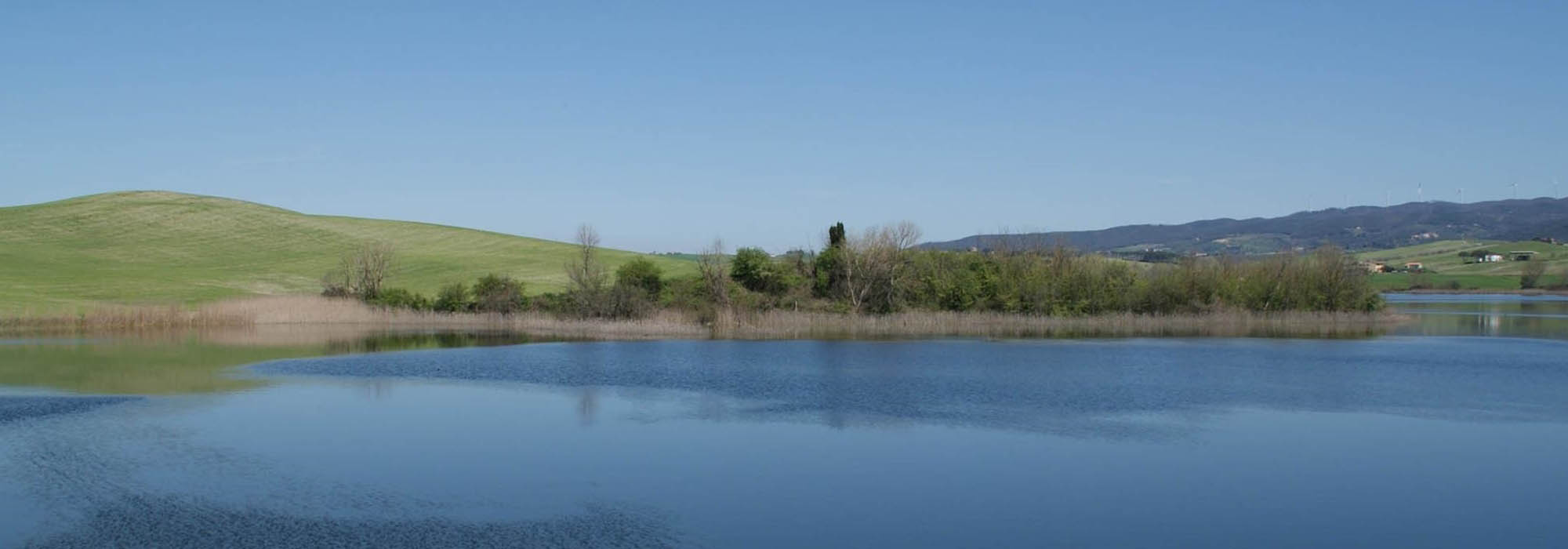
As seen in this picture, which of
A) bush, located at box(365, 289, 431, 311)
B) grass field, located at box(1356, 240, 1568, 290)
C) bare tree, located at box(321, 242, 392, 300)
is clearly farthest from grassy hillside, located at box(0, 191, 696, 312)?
grass field, located at box(1356, 240, 1568, 290)

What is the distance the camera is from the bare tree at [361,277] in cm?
6038

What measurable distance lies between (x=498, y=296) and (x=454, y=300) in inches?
90.6

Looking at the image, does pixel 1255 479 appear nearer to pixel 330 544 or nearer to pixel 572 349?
pixel 330 544

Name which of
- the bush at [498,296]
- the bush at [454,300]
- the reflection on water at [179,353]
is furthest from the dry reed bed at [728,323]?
the reflection on water at [179,353]

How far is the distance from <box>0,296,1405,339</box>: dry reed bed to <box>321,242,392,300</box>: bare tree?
2500mm

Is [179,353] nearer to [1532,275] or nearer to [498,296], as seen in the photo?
[498,296]

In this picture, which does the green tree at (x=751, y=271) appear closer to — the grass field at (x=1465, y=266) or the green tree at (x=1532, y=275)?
the grass field at (x=1465, y=266)

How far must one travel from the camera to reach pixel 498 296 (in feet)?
186

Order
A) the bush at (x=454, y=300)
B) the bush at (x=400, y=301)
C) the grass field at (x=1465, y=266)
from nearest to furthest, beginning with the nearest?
the bush at (x=454, y=300)
the bush at (x=400, y=301)
the grass field at (x=1465, y=266)

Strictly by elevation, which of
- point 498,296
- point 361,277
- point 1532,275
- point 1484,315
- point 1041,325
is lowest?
point 1484,315

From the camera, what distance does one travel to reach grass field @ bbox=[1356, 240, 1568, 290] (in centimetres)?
11169

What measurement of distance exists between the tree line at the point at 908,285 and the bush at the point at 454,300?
0.18ft

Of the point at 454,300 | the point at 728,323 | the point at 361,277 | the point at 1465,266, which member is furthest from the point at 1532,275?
the point at 361,277

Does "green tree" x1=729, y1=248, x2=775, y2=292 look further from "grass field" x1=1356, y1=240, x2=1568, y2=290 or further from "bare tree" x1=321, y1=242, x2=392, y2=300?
"grass field" x1=1356, y1=240, x2=1568, y2=290
